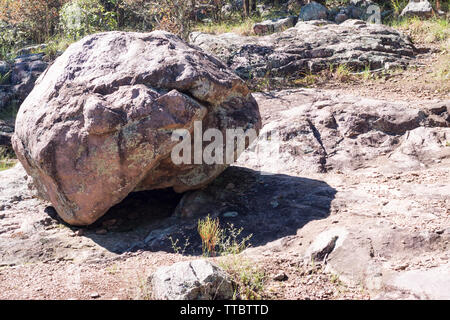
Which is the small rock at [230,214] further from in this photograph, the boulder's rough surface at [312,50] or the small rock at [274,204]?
the boulder's rough surface at [312,50]

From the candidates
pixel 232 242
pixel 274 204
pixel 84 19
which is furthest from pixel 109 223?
pixel 84 19

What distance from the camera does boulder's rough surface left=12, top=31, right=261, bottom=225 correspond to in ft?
12.1

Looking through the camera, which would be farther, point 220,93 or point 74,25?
point 74,25

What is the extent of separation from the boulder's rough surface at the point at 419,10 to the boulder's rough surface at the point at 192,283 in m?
8.96

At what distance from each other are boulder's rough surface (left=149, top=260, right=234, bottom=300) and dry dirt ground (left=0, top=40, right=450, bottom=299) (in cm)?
21

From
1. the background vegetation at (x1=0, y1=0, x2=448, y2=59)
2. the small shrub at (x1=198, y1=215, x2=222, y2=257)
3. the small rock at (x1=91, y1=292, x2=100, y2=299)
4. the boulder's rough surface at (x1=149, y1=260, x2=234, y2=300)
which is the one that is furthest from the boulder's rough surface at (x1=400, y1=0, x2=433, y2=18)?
the small rock at (x1=91, y1=292, x2=100, y2=299)

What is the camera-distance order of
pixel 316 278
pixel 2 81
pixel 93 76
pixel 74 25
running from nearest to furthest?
pixel 316 278, pixel 93 76, pixel 2 81, pixel 74 25

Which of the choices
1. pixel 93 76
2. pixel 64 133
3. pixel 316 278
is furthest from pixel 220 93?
pixel 316 278

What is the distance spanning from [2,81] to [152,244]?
6.57 m

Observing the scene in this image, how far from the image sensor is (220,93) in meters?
4.12

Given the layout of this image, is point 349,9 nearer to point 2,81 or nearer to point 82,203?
point 2,81

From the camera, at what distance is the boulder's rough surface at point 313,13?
10.8 metres

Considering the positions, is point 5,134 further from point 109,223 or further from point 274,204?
point 274,204

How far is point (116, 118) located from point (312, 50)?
5340mm
